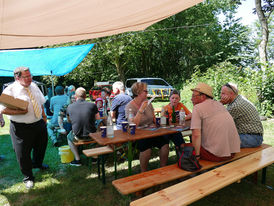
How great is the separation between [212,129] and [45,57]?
5.28m

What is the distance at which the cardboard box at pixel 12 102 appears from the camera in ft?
8.44

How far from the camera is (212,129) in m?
2.24

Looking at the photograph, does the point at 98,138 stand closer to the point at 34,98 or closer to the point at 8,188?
the point at 34,98

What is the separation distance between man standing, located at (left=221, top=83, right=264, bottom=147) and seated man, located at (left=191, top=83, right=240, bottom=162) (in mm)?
647

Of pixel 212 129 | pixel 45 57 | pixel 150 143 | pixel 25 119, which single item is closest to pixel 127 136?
pixel 150 143

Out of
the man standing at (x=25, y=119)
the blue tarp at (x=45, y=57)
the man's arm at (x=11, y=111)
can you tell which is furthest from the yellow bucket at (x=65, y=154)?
the blue tarp at (x=45, y=57)

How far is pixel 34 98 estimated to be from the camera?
3.00 m

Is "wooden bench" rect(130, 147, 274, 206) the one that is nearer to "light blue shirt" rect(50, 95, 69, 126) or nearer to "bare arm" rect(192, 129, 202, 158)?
"bare arm" rect(192, 129, 202, 158)

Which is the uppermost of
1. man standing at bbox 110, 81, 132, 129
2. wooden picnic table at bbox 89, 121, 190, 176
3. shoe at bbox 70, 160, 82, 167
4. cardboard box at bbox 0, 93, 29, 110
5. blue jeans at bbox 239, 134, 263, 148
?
cardboard box at bbox 0, 93, 29, 110

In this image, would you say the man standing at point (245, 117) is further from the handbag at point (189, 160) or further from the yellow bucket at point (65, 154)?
the yellow bucket at point (65, 154)

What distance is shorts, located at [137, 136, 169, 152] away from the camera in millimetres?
2844

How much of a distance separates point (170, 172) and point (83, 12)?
2022 mm

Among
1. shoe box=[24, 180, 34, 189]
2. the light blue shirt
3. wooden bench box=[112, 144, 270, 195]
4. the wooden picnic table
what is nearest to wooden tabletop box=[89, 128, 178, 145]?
the wooden picnic table

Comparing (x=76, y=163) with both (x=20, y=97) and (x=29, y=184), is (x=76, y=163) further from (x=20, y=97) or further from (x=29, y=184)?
(x=20, y=97)
